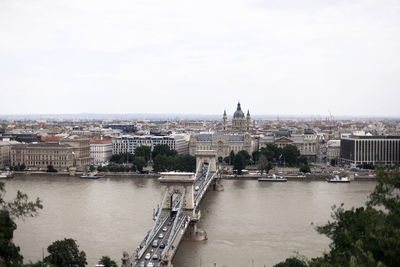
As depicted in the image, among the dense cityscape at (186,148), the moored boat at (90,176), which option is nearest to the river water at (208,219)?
the moored boat at (90,176)

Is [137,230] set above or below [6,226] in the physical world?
below

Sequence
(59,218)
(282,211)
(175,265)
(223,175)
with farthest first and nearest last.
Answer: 1. (223,175)
2. (282,211)
3. (59,218)
4. (175,265)

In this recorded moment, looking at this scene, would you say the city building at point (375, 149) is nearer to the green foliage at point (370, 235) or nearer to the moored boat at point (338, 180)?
the moored boat at point (338, 180)

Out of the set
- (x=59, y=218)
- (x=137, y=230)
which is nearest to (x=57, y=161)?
(x=59, y=218)

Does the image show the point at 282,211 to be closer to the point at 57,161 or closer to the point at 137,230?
the point at 137,230

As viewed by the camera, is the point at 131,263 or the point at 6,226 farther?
the point at 131,263

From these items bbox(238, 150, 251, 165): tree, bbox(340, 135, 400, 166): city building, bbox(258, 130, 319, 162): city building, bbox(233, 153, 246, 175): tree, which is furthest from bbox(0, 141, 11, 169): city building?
bbox(340, 135, 400, 166): city building
